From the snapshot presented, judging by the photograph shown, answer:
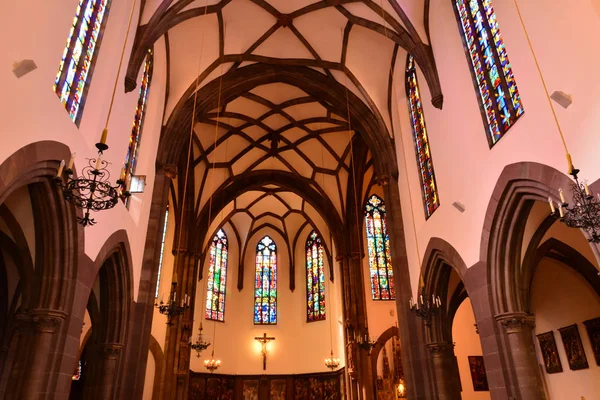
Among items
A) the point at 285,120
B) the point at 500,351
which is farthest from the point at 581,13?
the point at 285,120

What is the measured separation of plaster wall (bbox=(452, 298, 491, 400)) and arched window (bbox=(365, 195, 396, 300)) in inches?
123

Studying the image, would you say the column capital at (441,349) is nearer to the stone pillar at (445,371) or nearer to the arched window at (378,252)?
the stone pillar at (445,371)

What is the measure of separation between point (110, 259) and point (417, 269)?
8.27 meters

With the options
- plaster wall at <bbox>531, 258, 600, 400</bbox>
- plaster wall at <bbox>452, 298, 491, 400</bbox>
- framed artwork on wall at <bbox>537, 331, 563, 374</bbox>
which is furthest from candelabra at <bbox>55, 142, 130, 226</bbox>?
plaster wall at <bbox>452, 298, 491, 400</bbox>

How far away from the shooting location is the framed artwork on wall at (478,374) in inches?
763

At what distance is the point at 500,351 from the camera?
8945mm

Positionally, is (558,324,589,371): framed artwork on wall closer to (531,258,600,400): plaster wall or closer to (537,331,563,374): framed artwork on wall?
(531,258,600,400): plaster wall

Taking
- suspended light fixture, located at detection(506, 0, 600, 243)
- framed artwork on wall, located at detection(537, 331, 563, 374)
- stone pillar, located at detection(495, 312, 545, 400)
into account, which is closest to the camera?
suspended light fixture, located at detection(506, 0, 600, 243)

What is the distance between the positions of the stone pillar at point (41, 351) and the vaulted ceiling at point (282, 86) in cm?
550

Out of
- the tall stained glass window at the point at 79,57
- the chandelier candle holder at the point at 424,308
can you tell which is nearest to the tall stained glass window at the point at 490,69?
the chandelier candle holder at the point at 424,308

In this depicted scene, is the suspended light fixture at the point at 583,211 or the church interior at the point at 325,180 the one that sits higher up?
the church interior at the point at 325,180

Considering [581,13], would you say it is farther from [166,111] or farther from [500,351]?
[166,111]

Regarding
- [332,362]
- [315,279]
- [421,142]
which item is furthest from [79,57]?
[315,279]

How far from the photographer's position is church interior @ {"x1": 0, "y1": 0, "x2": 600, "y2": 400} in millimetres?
7359
